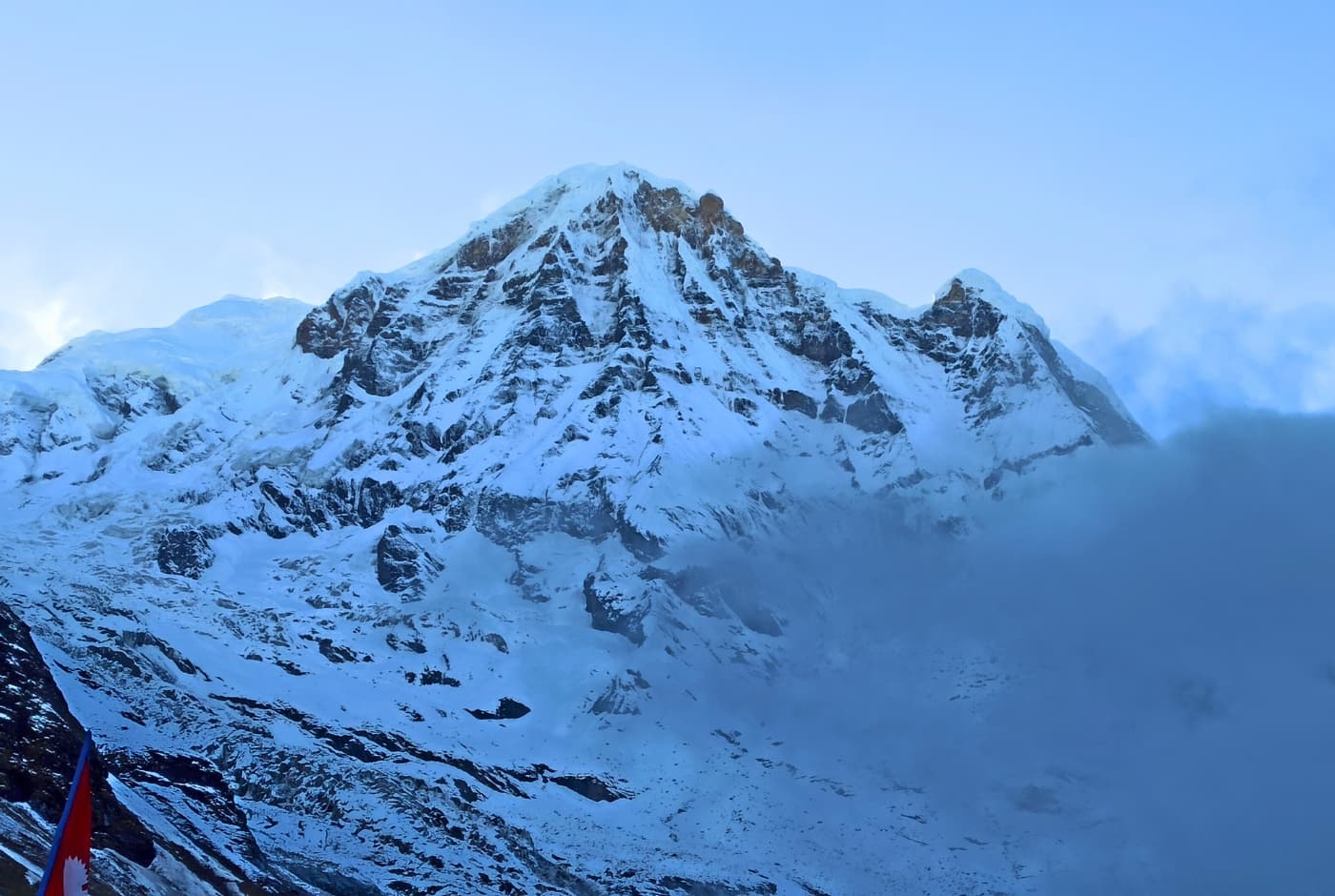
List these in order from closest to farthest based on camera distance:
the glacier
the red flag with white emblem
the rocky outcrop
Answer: the red flag with white emblem
the glacier
the rocky outcrop

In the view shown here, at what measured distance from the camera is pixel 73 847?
69.4 feet

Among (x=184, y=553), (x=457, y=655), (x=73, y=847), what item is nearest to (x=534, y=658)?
(x=457, y=655)

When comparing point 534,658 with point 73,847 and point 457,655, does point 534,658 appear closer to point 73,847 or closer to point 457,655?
point 457,655

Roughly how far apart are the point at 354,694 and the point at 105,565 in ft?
137

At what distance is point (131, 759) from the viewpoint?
105312 millimetres

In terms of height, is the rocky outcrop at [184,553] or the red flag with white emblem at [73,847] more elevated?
the rocky outcrop at [184,553]

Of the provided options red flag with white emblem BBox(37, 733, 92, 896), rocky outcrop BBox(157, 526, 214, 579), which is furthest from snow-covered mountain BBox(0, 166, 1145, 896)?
red flag with white emblem BBox(37, 733, 92, 896)

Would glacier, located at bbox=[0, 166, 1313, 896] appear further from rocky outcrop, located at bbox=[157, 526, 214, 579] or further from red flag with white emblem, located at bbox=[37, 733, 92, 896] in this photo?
red flag with white emblem, located at bbox=[37, 733, 92, 896]

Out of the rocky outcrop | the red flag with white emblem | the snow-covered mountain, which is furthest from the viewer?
the rocky outcrop

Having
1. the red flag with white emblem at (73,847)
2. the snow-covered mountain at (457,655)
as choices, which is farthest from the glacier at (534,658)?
the red flag with white emblem at (73,847)

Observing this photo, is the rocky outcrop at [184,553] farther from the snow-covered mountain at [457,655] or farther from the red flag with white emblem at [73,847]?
the red flag with white emblem at [73,847]

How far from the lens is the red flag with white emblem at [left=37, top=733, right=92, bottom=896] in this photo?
20.6 m

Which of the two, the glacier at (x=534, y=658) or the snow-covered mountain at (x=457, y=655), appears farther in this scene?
the glacier at (x=534, y=658)

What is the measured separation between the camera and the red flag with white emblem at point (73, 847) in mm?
20641
